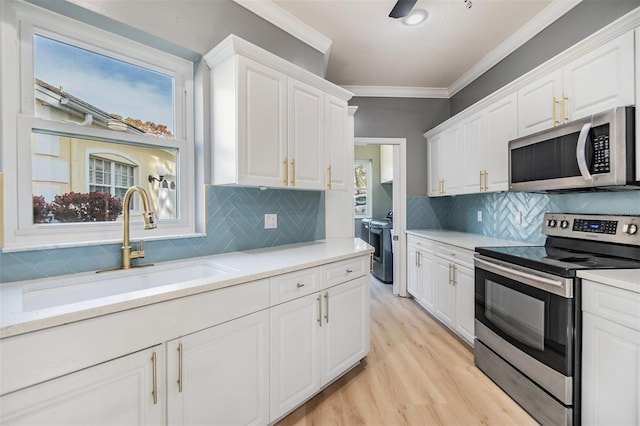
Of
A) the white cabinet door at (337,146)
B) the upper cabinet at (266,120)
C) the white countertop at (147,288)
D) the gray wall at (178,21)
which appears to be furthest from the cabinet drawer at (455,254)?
the gray wall at (178,21)

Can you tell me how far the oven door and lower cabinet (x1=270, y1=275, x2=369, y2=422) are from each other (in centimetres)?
85

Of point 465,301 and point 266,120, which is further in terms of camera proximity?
point 465,301

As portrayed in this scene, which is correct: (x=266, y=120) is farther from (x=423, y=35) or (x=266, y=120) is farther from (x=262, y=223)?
(x=423, y=35)

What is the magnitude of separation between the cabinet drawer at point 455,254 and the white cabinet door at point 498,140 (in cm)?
62

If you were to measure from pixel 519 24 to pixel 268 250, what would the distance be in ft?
9.46

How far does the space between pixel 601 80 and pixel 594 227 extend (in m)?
0.89

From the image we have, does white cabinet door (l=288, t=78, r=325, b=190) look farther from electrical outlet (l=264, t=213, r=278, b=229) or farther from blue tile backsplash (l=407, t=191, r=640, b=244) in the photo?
blue tile backsplash (l=407, t=191, r=640, b=244)

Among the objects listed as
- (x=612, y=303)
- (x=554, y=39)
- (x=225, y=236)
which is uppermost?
(x=554, y=39)

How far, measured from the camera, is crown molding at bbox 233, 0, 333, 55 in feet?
7.22

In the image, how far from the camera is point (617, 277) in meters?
1.36

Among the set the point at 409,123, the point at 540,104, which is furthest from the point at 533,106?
the point at 409,123

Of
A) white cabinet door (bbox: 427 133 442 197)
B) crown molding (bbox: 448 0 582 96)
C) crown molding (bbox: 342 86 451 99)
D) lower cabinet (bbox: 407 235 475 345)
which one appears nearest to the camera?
crown molding (bbox: 448 0 582 96)

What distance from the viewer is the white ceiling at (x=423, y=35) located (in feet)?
7.66

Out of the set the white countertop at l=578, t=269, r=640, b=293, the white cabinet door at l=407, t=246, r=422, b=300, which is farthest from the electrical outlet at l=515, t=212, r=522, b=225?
the white countertop at l=578, t=269, r=640, b=293
